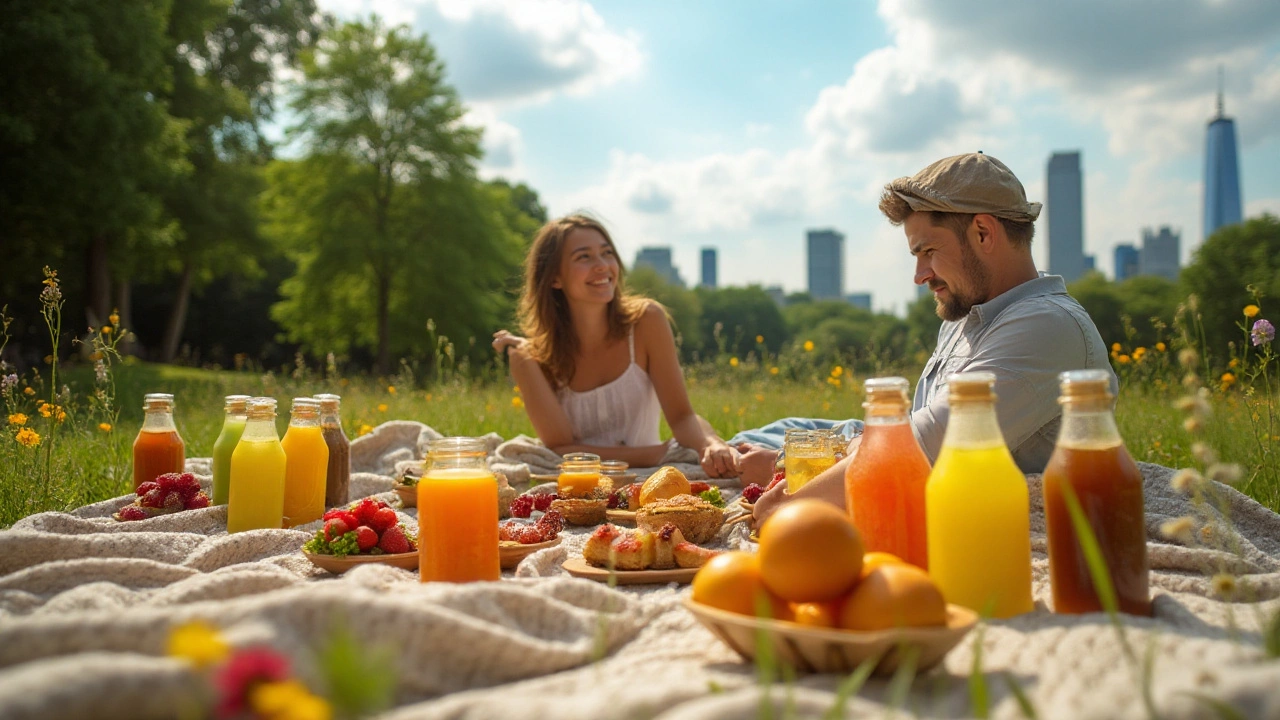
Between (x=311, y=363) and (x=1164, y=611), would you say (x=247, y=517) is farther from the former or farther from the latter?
(x=311, y=363)

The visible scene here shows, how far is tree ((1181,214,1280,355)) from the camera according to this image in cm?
2855

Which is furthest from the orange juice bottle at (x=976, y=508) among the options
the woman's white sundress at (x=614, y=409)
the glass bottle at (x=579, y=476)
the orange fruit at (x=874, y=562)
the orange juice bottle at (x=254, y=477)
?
the woman's white sundress at (x=614, y=409)

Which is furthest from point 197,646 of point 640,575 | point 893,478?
point 640,575

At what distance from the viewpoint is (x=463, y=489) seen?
2.07 metres

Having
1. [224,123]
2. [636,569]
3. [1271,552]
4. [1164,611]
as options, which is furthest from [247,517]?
[224,123]

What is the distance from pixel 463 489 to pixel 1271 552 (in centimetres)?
222

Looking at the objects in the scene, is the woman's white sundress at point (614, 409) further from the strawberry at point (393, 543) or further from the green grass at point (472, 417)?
the strawberry at point (393, 543)

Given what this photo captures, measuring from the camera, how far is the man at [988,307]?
7.95 feet

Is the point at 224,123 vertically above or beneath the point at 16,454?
above

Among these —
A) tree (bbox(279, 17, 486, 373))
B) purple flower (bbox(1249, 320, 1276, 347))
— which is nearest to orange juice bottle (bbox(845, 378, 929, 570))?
purple flower (bbox(1249, 320, 1276, 347))

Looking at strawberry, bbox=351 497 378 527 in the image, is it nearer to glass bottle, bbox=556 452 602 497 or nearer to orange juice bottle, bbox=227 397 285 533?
orange juice bottle, bbox=227 397 285 533

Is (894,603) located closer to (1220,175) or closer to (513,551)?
(513,551)

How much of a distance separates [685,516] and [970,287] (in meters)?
1.22

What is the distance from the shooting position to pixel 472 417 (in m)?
6.49
